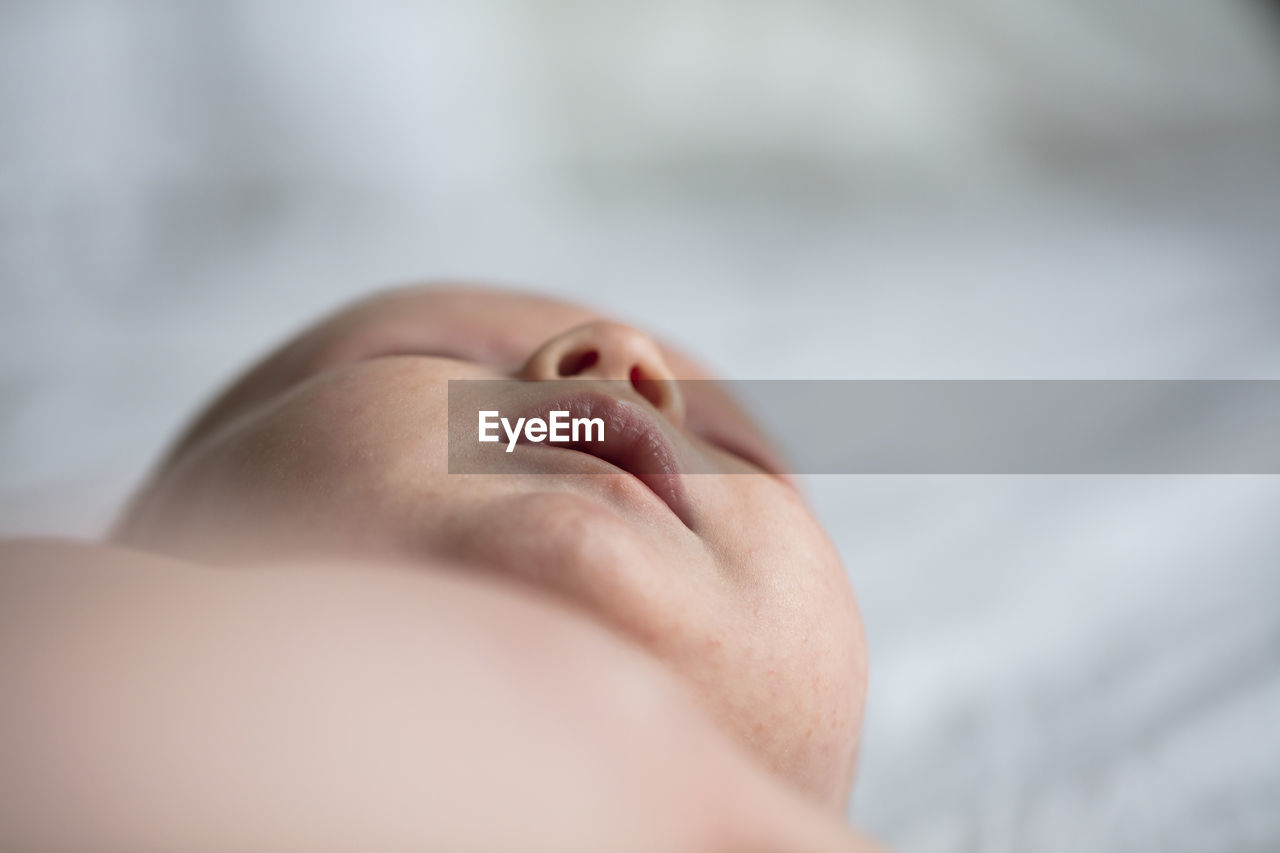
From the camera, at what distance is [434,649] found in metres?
0.42

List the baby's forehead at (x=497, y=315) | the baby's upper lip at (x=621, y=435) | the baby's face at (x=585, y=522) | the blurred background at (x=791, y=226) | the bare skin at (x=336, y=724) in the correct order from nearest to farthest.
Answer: the bare skin at (x=336, y=724), the baby's face at (x=585, y=522), the baby's upper lip at (x=621, y=435), the baby's forehead at (x=497, y=315), the blurred background at (x=791, y=226)

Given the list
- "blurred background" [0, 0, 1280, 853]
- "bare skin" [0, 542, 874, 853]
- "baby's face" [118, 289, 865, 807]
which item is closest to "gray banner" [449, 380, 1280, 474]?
"blurred background" [0, 0, 1280, 853]

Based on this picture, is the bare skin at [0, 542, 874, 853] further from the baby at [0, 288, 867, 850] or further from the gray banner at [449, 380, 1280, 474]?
the gray banner at [449, 380, 1280, 474]

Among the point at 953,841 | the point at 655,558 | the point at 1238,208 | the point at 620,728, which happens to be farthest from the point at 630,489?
the point at 1238,208

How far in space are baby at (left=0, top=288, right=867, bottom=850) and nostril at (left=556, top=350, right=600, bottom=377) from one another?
0.7 inches

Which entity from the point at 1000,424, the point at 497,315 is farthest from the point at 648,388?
the point at 1000,424

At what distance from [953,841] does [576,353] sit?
0.43 meters

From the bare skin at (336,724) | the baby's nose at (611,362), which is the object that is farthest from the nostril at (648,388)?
the bare skin at (336,724)

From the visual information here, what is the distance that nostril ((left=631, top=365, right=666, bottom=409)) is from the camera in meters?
0.68

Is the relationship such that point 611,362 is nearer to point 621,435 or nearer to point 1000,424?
point 621,435

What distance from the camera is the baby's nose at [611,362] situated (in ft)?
2.19

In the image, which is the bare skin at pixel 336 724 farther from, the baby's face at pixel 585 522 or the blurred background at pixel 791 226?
the blurred background at pixel 791 226

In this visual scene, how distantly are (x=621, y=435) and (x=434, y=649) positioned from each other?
0.75 ft

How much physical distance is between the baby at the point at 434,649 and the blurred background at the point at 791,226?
371 mm
